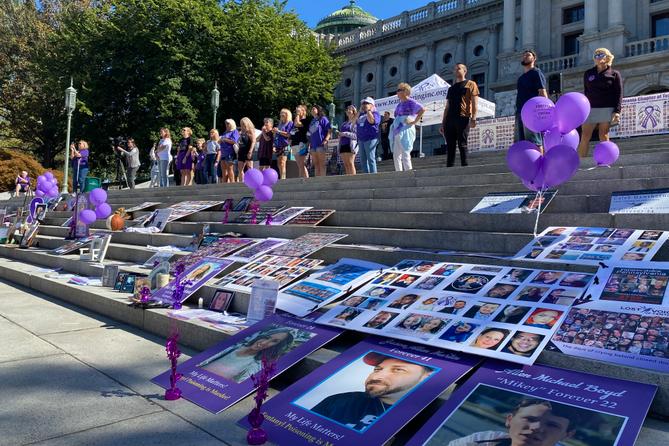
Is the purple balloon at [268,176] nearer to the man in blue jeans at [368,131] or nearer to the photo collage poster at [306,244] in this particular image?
the man in blue jeans at [368,131]

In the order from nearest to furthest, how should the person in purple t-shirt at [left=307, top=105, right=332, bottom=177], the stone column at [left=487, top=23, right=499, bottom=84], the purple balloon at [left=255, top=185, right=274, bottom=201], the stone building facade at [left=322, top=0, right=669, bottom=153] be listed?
the purple balloon at [left=255, top=185, right=274, bottom=201], the person in purple t-shirt at [left=307, top=105, right=332, bottom=177], the stone building facade at [left=322, top=0, right=669, bottom=153], the stone column at [left=487, top=23, right=499, bottom=84]

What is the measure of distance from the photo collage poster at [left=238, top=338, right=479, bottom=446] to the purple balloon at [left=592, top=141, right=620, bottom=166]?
4478mm

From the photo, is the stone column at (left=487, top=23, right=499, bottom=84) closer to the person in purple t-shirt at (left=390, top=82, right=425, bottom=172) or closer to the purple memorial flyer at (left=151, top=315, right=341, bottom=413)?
the person in purple t-shirt at (left=390, top=82, right=425, bottom=172)

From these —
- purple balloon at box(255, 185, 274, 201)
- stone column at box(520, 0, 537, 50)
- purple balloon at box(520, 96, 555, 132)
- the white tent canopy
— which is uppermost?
stone column at box(520, 0, 537, 50)

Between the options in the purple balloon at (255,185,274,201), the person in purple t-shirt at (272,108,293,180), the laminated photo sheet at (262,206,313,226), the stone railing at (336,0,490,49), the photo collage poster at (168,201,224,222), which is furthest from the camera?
the stone railing at (336,0,490,49)

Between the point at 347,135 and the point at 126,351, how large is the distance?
293 inches

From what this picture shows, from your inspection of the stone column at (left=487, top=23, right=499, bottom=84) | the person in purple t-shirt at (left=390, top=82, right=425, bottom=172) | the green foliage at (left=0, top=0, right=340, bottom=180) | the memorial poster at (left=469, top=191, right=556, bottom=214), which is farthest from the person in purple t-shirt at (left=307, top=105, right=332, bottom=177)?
the stone column at (left=487, top=23, right=499, bottom=84)

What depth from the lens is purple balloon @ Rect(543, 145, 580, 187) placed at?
4898mm

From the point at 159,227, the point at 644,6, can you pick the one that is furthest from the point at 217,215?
the point at 644,6

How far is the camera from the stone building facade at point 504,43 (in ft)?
94.7

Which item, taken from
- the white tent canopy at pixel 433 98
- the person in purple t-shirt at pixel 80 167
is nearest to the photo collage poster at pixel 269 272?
the person in purple t-shirt at pixel 80 167

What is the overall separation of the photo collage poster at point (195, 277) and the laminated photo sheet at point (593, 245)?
3056mm

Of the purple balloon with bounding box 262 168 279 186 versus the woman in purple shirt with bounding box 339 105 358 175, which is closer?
the purple balloon with bounding box 262 168 279 186

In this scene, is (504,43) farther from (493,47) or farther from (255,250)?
(255,250)
